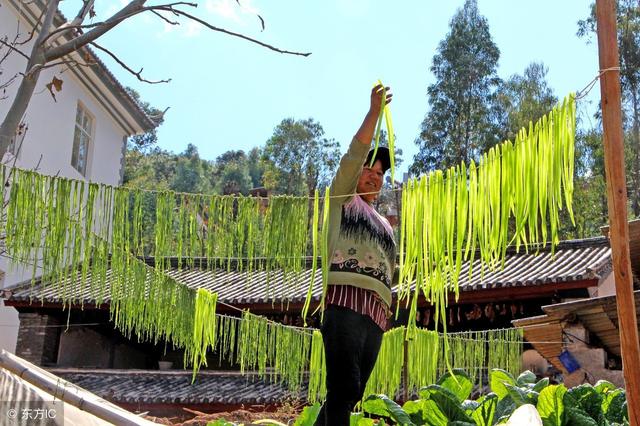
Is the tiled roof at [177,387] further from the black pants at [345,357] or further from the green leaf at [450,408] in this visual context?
the black pants at [345,357]

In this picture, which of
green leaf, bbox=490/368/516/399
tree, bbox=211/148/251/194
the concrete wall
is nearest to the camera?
green leaf, bbox=490/368/516/399

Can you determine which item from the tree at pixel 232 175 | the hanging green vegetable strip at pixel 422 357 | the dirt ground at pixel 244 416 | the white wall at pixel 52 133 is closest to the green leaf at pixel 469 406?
the hanging green vegetable strip at pixel 422 357

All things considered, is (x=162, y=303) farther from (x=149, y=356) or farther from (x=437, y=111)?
(x=437, y=111)

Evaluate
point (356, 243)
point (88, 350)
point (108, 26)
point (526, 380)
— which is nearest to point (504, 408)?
point (526, 380)

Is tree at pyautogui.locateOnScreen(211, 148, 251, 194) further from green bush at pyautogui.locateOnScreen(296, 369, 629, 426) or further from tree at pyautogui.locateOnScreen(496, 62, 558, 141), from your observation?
green bush at pyautogui.locateOnScreen(296, 369, 629, 426)

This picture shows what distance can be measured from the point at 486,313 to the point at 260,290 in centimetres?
394

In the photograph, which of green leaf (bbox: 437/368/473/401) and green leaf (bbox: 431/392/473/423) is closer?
green leaf (bbox: 431/392/473/423)

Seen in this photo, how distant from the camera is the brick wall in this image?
49.2ft

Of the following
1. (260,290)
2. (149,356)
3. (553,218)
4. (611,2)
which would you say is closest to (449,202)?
(553,218)

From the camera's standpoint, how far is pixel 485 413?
331 centimetres

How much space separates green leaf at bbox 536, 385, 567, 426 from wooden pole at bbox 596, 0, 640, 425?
100 centimetres

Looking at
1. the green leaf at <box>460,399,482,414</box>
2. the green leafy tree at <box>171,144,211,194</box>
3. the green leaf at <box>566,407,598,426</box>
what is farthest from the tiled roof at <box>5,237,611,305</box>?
the green leafy tree at <box>171,144,211,194</box>

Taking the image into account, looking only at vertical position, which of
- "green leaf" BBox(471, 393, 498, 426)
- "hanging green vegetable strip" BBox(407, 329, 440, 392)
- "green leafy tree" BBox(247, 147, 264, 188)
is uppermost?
"green leafy tree" BBox(247, 147, 264, 188)

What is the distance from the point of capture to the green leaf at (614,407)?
3195 millimetres
